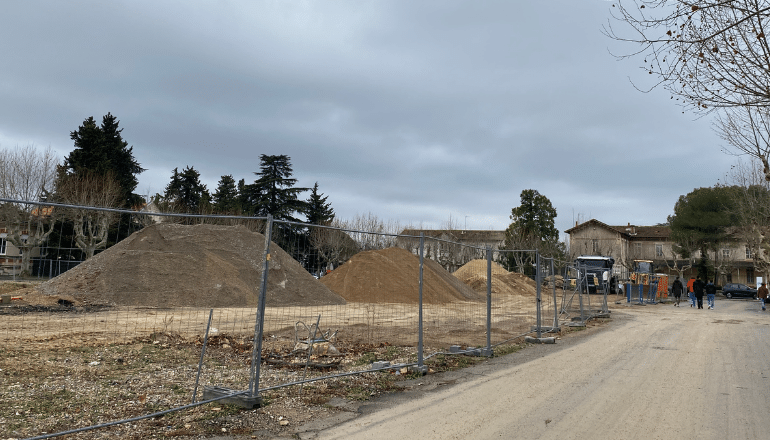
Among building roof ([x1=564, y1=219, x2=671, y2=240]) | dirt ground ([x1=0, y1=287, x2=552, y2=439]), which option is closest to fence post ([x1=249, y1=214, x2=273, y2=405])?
dirt ground ([x1=0, y1=287, x2=552, y2=439])

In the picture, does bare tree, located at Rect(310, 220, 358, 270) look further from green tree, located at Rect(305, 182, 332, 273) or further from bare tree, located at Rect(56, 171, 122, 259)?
bare tree, located at Rect(56, 171, 122, 259)

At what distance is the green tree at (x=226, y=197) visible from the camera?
183 ft

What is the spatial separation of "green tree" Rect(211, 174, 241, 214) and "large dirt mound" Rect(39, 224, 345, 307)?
2722 centimetres

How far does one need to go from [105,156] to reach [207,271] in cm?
2735

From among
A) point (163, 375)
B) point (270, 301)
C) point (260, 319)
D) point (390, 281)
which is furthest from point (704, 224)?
point (260, 319)

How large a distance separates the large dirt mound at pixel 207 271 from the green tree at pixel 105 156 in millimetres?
19808

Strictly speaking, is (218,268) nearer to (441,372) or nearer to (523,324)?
(523,324)

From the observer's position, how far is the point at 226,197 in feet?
222

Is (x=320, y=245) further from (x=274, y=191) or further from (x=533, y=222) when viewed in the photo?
(x=533, y=222)

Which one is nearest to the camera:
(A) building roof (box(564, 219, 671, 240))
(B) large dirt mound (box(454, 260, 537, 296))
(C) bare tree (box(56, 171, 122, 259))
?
(C) bare tree (box(56, 171, 122, 259))

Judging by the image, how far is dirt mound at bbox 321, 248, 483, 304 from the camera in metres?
29.0

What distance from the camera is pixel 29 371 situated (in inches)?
308

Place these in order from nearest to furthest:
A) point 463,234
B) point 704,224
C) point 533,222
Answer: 1. point 704,224
2. point 533,222
3. point 463,234

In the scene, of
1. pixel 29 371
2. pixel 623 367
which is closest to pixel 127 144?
pixel 29 371
